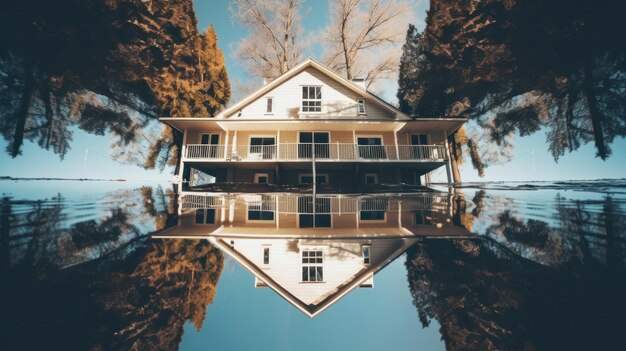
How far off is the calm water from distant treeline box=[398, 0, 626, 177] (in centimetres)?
1910

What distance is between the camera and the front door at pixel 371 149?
15.4m

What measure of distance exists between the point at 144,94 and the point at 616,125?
34.5 metres

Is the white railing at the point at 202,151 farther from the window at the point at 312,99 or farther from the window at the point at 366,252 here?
the window at the point at 366,252

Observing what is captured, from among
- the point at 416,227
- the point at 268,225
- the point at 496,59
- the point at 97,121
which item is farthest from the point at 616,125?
the point at 97,121

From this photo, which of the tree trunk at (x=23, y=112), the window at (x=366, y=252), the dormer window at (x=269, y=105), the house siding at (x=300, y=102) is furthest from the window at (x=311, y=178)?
the tree trunk at (x=23, y=112)

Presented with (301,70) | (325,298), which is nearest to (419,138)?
(301,70)

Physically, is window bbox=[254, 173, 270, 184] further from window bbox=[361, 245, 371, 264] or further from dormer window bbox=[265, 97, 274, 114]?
window bbox=[361, 245, 371, 264]

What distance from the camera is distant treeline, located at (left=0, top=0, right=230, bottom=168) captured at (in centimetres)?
1477

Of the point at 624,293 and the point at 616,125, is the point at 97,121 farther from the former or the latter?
the point at 616,125

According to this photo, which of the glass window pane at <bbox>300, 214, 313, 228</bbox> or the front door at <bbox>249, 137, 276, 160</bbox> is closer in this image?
the glass window pane at <bbox>300, 214, 313, 228</bbox>

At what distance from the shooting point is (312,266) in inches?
91.4

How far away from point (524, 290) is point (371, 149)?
14588mm

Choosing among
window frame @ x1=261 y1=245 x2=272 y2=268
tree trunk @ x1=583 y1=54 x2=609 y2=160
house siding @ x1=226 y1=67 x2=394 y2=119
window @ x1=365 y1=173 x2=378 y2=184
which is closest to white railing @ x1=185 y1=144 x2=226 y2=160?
house siding @ x1=226 y1=67 x2=394 y2=119

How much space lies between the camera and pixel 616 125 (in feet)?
46.4
